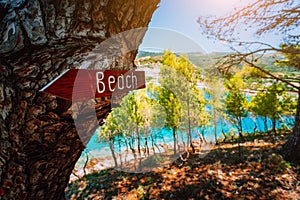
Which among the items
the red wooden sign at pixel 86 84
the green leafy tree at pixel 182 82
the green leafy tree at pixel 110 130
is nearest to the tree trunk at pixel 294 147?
the green leafy tree at pixel 182 82

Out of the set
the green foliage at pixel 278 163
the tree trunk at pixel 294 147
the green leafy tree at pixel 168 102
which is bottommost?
the green foliage at pixel 278 163

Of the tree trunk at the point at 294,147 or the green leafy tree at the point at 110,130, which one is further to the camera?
the green leafy tree at the point at 110,130

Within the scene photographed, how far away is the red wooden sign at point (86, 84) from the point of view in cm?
56

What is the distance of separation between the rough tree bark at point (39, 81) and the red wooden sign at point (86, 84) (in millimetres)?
77

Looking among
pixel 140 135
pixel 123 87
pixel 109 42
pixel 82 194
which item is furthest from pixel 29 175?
pixel 140 135

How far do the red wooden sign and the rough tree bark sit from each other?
0.25 feet

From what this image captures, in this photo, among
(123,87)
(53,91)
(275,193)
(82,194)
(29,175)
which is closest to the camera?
(53,91)

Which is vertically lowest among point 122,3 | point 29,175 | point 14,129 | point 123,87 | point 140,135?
point 140,135

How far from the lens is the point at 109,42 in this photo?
833 mm

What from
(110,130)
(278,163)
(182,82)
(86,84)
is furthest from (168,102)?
(86,84)

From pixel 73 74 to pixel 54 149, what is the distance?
378 millimetres

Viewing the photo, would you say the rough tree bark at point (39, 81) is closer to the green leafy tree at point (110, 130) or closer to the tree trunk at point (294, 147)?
the green leafy tree at point (110, 130)

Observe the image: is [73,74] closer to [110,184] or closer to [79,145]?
[79,145]

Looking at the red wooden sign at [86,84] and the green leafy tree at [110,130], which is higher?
the red wooden sign at [86,84]
